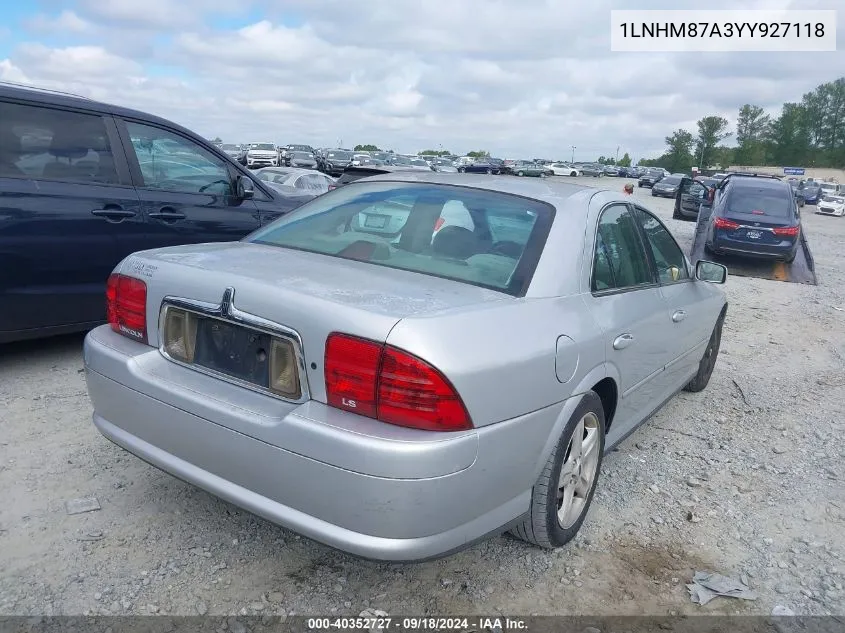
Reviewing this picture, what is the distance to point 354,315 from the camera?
216 centimetres

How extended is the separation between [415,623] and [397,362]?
1011 mm

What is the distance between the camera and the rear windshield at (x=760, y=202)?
13.1 meters

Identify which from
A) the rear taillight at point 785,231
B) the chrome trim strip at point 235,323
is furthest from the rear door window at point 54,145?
the rear taillight at point 785,231

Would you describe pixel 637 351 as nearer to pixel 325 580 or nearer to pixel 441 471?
pixel 441 471

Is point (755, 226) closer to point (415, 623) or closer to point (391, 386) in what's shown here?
point (415, 623)

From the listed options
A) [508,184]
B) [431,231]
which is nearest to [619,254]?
[508,184]

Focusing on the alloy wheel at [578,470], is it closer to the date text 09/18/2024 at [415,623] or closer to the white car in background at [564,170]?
the date text 09/18/2024 at [415,623]

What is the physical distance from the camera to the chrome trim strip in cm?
224

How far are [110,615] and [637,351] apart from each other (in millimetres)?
2440

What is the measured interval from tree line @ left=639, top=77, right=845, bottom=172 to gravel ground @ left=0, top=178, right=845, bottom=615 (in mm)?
108983

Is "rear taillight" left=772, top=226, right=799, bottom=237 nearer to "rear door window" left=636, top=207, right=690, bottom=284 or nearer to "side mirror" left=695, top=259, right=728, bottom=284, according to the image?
"side mirror" left=695, top=259, right=728, bottom=284

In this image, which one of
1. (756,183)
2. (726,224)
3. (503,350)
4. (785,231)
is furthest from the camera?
(756,183)

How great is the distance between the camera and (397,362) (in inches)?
81.8

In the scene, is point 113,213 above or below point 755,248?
above
